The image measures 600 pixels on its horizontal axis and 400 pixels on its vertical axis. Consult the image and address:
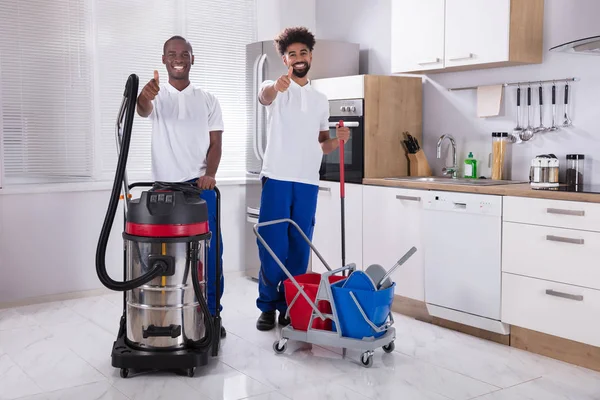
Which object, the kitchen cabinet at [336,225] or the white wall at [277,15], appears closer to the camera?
the kitchen cabinet at [336,225]

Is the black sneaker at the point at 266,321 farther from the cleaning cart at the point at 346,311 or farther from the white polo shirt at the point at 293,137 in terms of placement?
the white polo shirt at the point at 293,137

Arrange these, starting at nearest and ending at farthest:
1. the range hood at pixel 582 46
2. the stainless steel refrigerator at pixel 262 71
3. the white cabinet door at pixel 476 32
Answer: the range hood at pixel 582 46, the white cabinet door at pixel 476 32, the stainless steel refrigerator at pixel 262 71

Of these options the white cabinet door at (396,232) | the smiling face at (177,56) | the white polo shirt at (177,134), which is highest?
the smiling face at (177,56)

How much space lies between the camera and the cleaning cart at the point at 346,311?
3.29 metres

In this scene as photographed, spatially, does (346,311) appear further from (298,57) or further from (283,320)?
(298,57)

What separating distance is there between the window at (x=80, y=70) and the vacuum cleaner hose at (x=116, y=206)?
181 cm

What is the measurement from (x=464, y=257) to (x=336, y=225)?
3.50ft

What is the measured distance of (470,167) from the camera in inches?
175

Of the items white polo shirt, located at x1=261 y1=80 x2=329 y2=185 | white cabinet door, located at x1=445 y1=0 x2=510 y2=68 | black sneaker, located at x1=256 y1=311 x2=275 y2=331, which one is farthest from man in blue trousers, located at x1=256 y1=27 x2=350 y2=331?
white cabinet door, located at x1=445 y1=0 x2=510 y2=68

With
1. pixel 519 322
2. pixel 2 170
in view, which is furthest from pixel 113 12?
pixel 519 322

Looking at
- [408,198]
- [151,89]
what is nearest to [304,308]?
[408,198]

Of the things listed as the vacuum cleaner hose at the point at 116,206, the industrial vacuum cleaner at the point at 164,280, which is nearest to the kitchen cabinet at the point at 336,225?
the industrial vacuum cleaner at the point at 164,280

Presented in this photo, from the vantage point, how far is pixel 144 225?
3037 millimetres

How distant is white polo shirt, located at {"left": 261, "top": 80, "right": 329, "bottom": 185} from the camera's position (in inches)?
148
